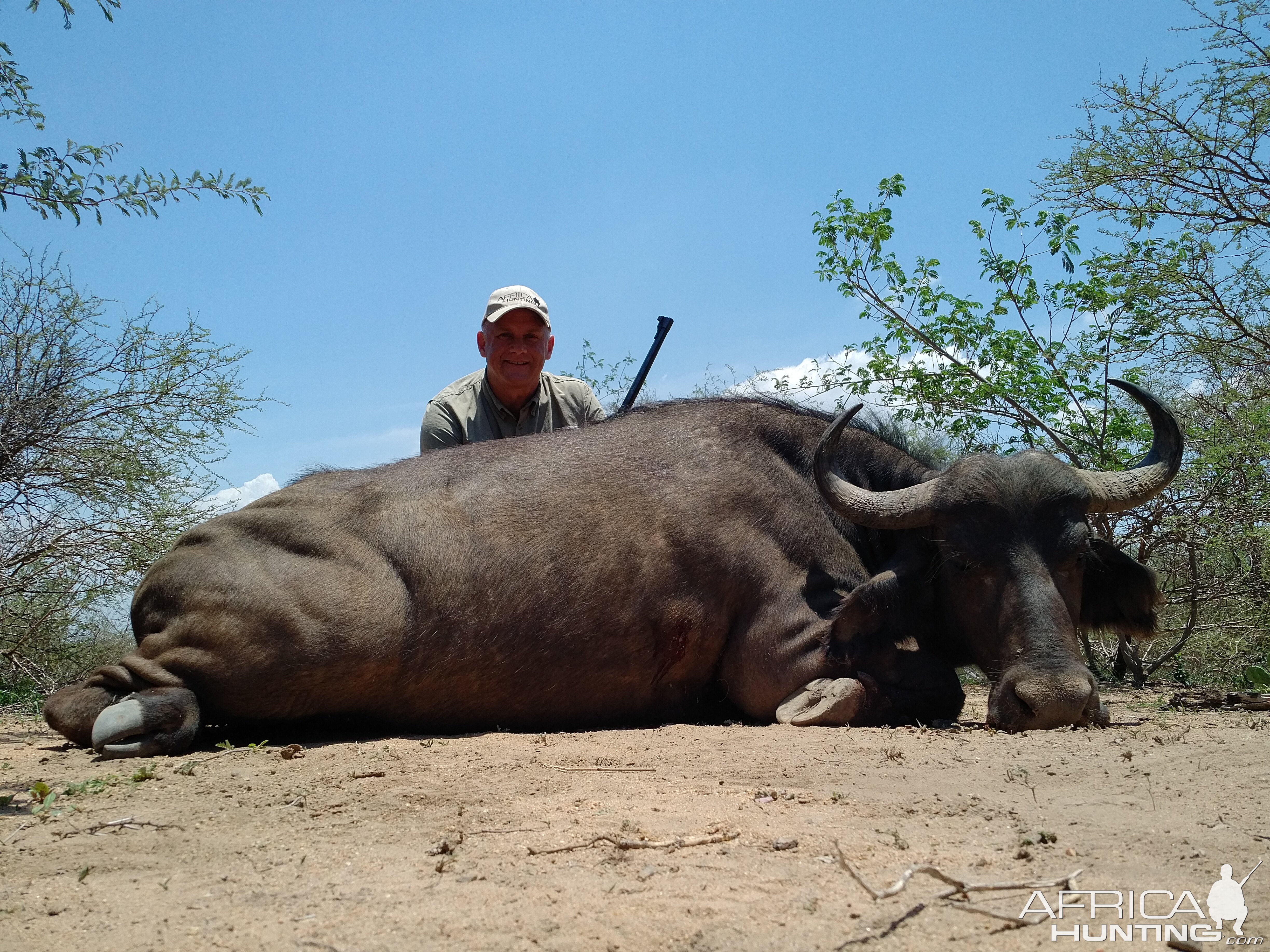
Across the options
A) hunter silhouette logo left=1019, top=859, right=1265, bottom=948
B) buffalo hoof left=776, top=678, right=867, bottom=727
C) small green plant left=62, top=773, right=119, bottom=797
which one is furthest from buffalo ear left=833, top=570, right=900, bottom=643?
small green plant left=62, top=773, right=119, bottom=797

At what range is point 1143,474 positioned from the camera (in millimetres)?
6051

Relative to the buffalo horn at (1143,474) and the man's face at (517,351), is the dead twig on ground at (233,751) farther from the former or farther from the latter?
the buffalo horn at (1143,474)

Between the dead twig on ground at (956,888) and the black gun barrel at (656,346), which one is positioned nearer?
the dead twig on ground at (956,888)

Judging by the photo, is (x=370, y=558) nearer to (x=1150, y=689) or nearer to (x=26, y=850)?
(x=26, y=850)

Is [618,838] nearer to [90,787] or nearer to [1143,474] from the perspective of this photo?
[90,787]

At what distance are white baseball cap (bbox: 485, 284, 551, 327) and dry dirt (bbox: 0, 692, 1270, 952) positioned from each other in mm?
4295

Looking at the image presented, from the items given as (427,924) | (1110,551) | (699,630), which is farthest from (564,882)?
(1110,551)

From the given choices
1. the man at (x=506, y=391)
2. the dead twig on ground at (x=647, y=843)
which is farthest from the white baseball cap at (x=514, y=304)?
the dead twig on ground at (x=647, y=843)

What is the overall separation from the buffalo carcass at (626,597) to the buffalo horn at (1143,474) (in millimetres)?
20

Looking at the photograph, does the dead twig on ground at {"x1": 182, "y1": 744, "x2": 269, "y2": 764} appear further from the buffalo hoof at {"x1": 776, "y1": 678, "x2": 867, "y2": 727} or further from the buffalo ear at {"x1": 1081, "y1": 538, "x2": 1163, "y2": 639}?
the buffalo ear at {"x1": 1081, "y1": 538, "x2": 1163, "y2": 639}

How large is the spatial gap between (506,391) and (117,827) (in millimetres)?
5432

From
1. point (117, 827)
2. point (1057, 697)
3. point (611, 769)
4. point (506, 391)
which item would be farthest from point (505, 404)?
point (117, 827)

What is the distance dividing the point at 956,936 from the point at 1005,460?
3909mm

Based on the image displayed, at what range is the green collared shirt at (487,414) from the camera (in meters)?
8.48
